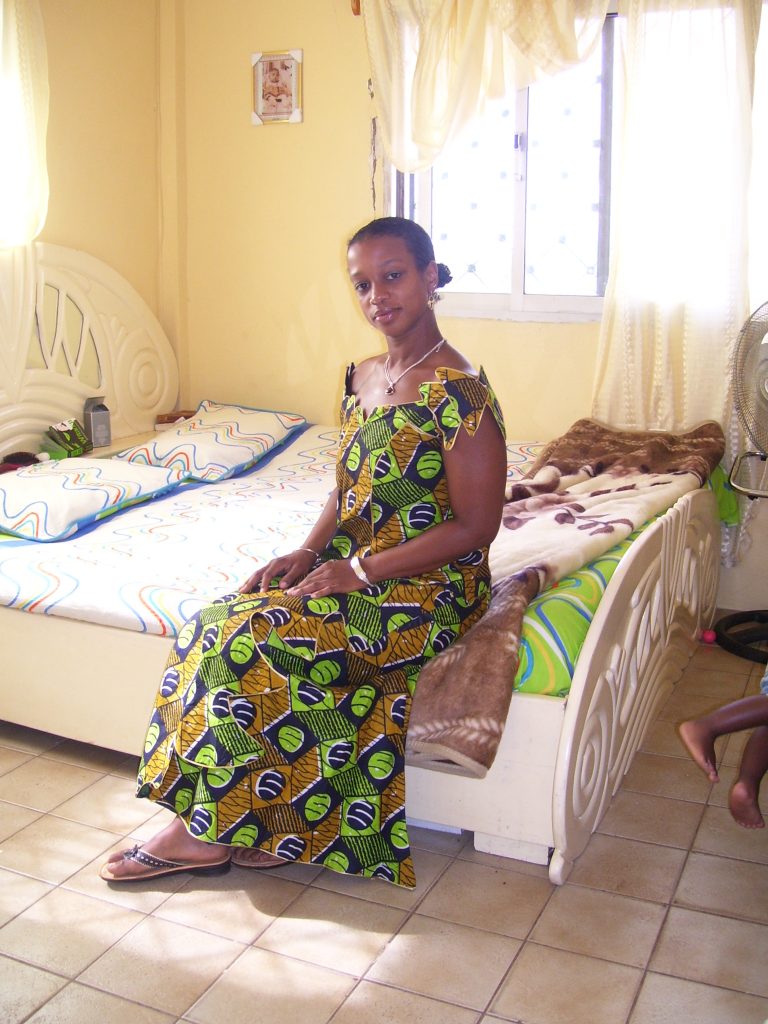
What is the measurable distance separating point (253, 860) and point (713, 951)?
90cm

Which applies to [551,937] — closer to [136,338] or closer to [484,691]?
[484,691]

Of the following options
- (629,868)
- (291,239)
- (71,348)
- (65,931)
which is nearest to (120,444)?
(71,348)

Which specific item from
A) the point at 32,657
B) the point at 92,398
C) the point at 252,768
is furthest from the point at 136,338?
the point at 252,768

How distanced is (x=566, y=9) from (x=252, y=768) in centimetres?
277

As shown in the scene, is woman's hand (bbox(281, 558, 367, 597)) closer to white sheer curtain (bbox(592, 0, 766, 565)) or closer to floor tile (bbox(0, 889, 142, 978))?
floor tile (bbox(0, 889, 142, 978))

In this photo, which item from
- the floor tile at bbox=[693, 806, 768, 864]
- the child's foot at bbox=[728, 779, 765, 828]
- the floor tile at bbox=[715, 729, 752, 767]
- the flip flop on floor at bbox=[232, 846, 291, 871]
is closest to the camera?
the child's foot at bbox=[728, 779, 765, 828]

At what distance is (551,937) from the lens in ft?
6.57

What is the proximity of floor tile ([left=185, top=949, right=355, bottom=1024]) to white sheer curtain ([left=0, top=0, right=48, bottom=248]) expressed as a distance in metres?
2.54

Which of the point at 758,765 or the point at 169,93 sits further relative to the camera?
the point at 169,93

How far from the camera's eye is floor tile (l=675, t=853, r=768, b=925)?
2098 millimetres

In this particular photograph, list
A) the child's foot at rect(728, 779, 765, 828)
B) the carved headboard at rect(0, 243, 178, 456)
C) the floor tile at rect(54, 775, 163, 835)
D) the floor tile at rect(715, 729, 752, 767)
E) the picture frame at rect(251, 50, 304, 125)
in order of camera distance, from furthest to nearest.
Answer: the picture frame at rect(251, 50, 304, 125) < the carved headboard at rect(0, 243, 178, 456) < the floor tile at rect(715, 729, 752, 767) < the floor tile at rect(54, 775, 163, 835) < the child's foot at rect(728, 779, 765, 828)

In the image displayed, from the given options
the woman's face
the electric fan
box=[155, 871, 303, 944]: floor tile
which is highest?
the woman's face

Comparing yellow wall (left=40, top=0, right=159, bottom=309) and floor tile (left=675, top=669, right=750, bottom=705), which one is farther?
yellow wall (left=40, top=0, right=159, bottom=309)

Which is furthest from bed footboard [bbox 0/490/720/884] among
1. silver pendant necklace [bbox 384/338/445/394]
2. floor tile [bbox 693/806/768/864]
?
silver pendant necklace [bbox 384/338/445/394]
